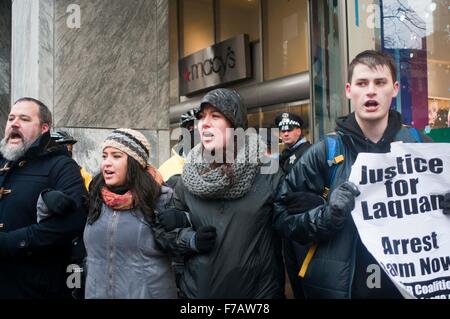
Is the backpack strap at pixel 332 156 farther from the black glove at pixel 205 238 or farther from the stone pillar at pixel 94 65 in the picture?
the stone pillar at pixel 94 65

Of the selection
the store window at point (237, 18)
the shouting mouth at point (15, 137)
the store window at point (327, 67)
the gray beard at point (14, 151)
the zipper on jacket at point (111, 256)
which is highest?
the store window at point (237, 18)

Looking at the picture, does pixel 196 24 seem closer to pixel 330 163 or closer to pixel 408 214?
pixel 330 163

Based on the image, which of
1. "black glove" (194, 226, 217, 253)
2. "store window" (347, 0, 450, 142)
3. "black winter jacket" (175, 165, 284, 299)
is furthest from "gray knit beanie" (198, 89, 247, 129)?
"store window" (347, 0, 450, 142)

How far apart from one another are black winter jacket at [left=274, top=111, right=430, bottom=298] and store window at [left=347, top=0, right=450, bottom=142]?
1998 millimetres

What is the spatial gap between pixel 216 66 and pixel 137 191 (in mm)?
8218

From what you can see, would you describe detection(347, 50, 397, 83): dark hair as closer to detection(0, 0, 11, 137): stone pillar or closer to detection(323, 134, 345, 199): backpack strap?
detection(323, 134, 345, 199): backpack strap

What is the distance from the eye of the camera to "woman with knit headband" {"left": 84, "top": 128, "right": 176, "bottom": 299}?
3.06 meters

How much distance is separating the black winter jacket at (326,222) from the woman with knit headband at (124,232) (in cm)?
81

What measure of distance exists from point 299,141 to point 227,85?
4841 mm

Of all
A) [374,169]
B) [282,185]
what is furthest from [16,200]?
[374,169]

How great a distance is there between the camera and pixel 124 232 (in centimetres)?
307

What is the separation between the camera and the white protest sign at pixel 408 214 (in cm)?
266

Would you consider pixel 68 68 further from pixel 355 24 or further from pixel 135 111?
pixel 355 24

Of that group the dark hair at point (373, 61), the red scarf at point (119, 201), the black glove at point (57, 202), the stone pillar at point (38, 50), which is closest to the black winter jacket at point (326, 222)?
the dark hair at point (373, 61)
